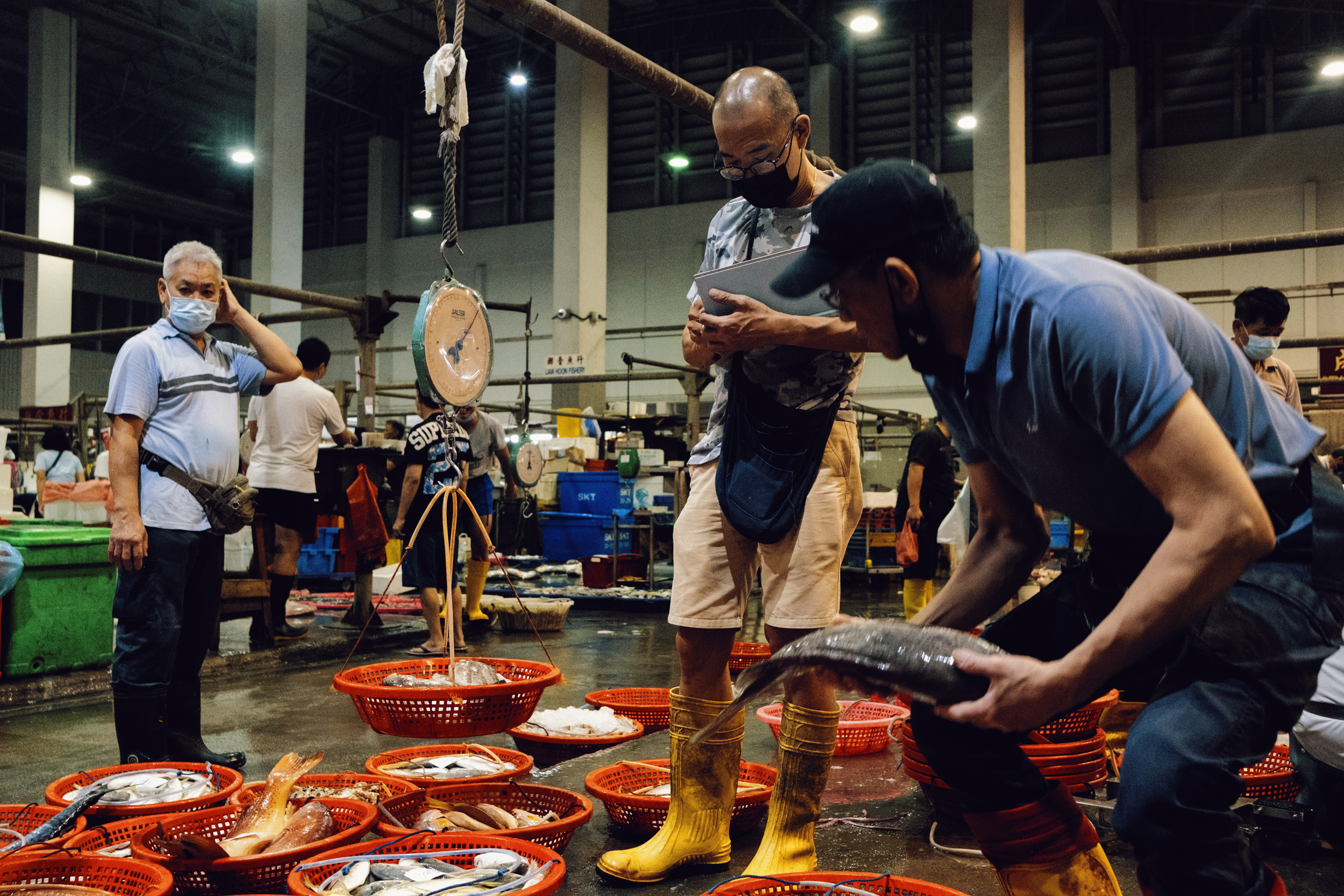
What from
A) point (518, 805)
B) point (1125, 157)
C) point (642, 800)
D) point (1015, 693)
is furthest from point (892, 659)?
point (1125, 157)

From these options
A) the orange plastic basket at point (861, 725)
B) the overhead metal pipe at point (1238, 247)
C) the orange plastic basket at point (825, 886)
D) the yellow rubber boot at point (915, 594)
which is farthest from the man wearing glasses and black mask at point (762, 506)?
the yellow rubber boot at point (915, 594)

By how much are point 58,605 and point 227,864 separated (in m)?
3.77

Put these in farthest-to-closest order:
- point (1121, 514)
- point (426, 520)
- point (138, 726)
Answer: point (426, 520), point (138, 726), point (1121, 514)

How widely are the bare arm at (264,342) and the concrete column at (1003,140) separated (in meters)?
6.31

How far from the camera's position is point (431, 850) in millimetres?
2289

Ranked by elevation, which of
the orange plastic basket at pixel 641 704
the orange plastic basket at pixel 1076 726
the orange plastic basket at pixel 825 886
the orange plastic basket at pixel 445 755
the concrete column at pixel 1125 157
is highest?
the concrete column at pixel 1125 157

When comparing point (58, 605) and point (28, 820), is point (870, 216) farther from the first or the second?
point (58, 605)

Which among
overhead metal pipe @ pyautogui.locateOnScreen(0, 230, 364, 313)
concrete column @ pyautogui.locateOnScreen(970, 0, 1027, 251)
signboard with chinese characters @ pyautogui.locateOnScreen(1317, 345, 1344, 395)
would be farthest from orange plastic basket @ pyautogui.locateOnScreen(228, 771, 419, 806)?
signboard with chinese characters @ pyautogui.locateOnScreen(1317, 345, 1344, 395)

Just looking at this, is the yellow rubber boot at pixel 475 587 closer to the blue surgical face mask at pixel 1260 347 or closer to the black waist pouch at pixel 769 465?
the blue surgical face mask at pixel 1260 347

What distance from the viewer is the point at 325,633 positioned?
23.1 feet

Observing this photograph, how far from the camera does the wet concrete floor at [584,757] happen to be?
2498 mm

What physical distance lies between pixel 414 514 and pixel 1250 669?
221 inches

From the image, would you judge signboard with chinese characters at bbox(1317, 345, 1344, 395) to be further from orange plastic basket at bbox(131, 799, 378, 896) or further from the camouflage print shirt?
orange plastic basket at bbox(131, 799, 378, 896)

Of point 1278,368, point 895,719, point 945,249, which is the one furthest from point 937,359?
point 1278,368
